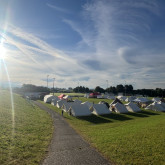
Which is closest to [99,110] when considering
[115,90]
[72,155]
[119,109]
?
[119,109]

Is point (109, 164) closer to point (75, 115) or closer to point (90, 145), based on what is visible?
point (90, 145)

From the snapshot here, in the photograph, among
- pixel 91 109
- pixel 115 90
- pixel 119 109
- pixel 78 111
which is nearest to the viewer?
pixel 78 111

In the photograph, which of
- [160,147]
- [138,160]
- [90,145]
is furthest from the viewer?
[90,145]

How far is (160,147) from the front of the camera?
9.66m

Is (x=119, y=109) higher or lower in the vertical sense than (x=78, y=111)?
lower

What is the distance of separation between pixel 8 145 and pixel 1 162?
7.78 ft

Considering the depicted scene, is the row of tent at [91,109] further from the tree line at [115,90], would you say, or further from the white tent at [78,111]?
the tree line at [115,90]

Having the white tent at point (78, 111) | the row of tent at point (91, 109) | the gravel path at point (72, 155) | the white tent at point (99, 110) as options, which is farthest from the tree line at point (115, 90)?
the gravel path at point (72, 155)

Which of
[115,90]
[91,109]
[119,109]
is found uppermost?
[115,90]

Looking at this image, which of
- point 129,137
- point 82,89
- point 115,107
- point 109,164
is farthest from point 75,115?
point 82,89

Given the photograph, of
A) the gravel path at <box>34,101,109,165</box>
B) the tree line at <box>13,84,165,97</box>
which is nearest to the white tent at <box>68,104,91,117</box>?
the gravel path at <box>34,101,109,165</box>

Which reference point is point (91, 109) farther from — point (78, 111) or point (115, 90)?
point (115, 90)

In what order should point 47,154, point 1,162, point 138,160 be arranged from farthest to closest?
point 47,154 → point 138,160 → point 1,162

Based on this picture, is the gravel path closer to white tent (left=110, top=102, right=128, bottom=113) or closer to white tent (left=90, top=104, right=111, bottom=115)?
white tent (left=90, top=104, right=111, bottom=115)
